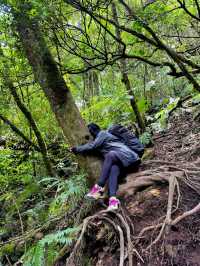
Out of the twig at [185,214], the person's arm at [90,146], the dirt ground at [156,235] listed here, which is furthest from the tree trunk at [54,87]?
the twig at [185,214]

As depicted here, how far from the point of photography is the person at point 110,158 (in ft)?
14.5

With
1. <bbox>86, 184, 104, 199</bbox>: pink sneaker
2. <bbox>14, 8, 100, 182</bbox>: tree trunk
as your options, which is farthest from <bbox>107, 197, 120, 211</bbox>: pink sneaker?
<bbox>14, 8, 100, 182</bbox>: tree trunk

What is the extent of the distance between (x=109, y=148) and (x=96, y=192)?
0.79m

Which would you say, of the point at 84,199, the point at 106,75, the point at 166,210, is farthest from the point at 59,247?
the point at 106,75

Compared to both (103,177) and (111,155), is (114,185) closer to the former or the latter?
(103,177)

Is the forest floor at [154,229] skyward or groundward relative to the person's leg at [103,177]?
groundward

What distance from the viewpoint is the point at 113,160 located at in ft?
15.3

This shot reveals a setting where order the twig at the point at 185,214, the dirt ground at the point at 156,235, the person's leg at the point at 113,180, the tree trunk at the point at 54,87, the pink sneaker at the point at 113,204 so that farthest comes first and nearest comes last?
the tree trunk at the point at 54,87 < the person's leg at the point at 113,180 < the pink sneaker at the point at 113,204 < the twig at the point at 185,214 < the dirt ground at the point at 156,235

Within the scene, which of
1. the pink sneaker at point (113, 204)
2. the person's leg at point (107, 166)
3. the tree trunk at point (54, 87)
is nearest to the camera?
the pink sneaker at point (113, 204)

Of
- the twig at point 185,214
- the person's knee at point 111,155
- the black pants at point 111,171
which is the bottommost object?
the twig at point 185,214

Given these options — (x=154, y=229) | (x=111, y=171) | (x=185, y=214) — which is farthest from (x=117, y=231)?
(x=111, y=171)

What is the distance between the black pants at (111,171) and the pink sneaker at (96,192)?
55 millimetres

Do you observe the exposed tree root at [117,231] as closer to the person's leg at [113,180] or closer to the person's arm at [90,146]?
the person's leg at [113,180]

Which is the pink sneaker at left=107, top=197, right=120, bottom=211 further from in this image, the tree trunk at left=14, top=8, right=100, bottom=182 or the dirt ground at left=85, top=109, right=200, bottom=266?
the tree trunk at left=14, top=8, right=100, bottom=182
